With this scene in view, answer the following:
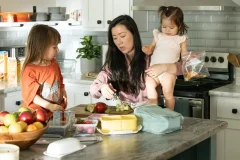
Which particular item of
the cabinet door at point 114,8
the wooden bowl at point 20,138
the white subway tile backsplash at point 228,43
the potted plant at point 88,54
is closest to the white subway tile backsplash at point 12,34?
the potted plant at point 88,54

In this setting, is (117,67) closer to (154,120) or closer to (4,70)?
(154,120)

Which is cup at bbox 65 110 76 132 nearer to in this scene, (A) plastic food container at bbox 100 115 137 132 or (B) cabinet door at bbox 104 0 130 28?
(A) plastic food container at bbox 100 115 137 132

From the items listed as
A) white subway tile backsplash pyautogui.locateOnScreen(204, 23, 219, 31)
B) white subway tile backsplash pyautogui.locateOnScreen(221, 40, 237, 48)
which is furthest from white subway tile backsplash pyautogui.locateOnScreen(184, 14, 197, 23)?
white subway tile backsplash pyautogui.locateOnScreen(221, 40, 237, 48)

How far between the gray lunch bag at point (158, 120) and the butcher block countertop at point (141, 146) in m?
0.03

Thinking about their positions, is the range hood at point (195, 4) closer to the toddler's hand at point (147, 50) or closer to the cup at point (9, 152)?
the toddler's hand at point (147, 50)

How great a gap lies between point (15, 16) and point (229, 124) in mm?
2390

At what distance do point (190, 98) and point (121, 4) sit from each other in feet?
4.51

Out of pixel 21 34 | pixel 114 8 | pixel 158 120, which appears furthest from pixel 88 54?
pixel 158 120

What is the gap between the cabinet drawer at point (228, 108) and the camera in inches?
→ 201

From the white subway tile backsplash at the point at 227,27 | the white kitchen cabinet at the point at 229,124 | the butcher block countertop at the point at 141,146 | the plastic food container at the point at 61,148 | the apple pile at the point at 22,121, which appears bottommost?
the white kitchen cabinet at the point at 229,124

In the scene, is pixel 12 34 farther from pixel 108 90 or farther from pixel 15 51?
pixel 108 90

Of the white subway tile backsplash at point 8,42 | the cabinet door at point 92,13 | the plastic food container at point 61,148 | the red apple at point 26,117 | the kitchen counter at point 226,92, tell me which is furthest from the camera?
the white subway tile backsplash at point 8,42

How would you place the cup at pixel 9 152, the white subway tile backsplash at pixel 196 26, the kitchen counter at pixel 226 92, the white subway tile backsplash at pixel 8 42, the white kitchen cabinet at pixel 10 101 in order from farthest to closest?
the white subway tile backsplash at pixel 8 42
the white subway tile backsplash at pixel 196 26
the white kitchen cabinet at pixel 10 101
the kitchen counter at pixel 226 92
the cup at pixel 9 152

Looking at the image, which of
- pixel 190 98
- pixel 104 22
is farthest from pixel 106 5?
pixel 190 98
